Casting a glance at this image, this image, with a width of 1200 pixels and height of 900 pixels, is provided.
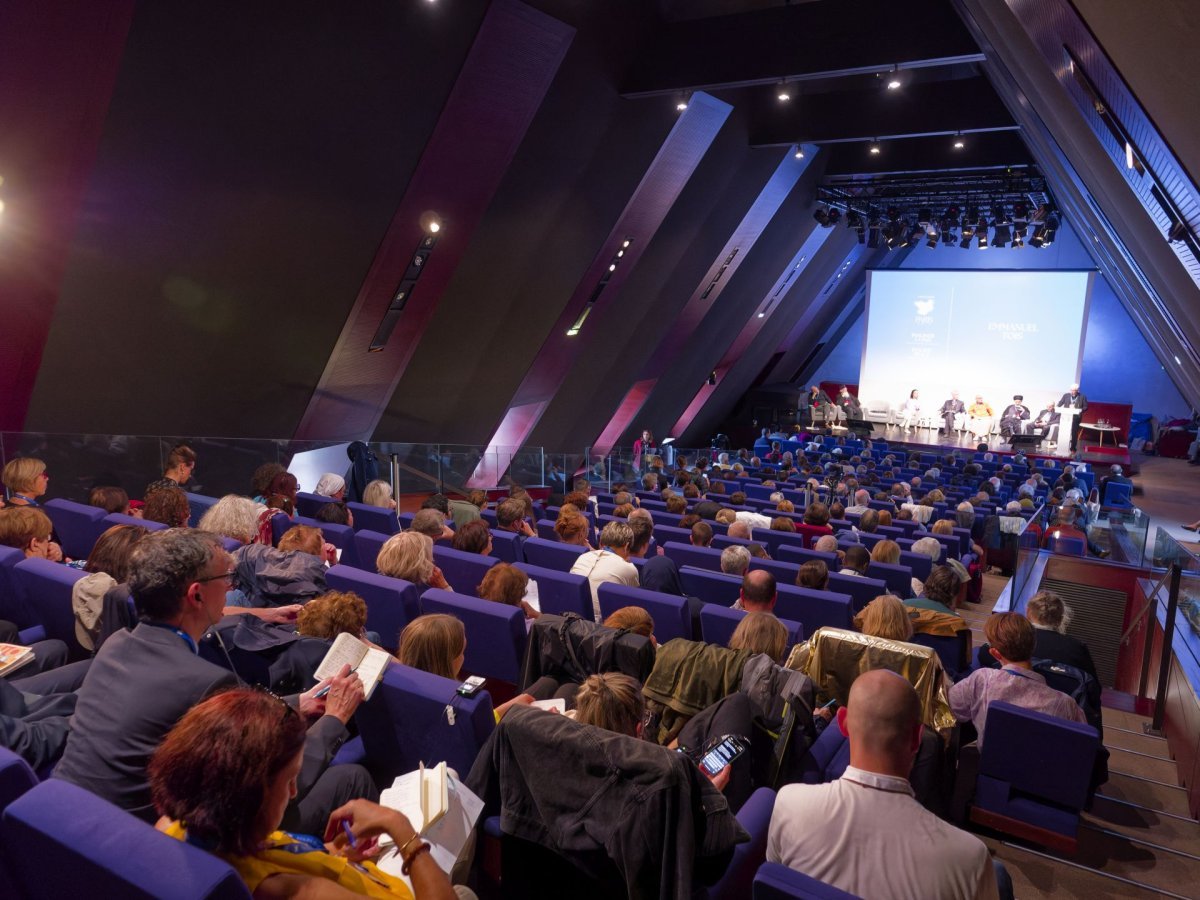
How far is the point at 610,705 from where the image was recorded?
230 centimetres

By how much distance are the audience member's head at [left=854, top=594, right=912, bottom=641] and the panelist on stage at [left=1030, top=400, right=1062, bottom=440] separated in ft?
63.5

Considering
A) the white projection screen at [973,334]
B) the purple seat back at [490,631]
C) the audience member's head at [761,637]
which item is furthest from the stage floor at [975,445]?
the purple seat back at [490,631]

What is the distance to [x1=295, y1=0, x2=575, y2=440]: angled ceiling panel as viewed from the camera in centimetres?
774

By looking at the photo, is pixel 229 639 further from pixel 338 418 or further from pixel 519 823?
pixel 338 418

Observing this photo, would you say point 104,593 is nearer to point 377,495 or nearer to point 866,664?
point 866,664

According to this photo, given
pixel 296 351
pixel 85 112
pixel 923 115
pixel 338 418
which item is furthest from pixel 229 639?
pixel 923 115

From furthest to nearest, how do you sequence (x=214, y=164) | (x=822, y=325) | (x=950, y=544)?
(x=822, y=325) → (x=950, y=544) → (x=214, y=164)

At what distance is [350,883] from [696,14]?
420 inches

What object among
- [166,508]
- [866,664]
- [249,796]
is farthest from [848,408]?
[249,796]

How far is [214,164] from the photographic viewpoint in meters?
6.34

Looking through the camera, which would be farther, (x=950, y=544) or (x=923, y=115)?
(x=923, y=115)

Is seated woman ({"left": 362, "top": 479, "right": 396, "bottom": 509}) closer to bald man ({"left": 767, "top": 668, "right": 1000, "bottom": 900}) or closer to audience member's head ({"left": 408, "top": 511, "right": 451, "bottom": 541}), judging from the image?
audience member's head ({"left": 408, "top": 511, "right": 451, "bottom": 541})

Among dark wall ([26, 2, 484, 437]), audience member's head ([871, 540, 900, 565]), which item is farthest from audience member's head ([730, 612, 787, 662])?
dark wall ([26, 2, 484, 437])

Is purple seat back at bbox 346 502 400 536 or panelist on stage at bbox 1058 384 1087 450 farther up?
panelist on stage at bbox 1058 384 1087 450
